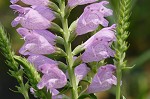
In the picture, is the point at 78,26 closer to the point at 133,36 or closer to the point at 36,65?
the point at 36,65

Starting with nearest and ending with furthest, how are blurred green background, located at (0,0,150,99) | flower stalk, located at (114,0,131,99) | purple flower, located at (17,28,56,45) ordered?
1. flower stalk, located at (114,0,131,99)
2. purple flower, located at (17,28,56,45)
3. blurred green background, located at (0,0,150,99)

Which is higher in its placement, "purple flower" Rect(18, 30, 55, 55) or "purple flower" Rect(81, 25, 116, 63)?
"purple flower" Rect(18, 30, 55, 55)

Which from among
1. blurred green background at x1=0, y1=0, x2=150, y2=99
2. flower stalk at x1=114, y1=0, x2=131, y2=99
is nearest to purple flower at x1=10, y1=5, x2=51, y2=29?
flower stalk at x1=114, y1=0, x2=131, y2=99

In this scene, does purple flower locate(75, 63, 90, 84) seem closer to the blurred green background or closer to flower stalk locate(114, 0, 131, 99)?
flower stalk locate(114, 0, 131, 99)

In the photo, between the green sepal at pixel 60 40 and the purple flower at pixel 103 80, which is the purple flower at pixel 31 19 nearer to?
the green sepal at pixel 60 40

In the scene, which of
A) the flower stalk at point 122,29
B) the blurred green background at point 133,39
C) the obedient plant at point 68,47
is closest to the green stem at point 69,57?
the obedient plant at point 68,47

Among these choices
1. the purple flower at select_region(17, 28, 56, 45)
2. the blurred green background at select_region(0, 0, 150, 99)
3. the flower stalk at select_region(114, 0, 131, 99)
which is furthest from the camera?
the blurred green background at select_region(0, 0, 150, 99)
